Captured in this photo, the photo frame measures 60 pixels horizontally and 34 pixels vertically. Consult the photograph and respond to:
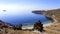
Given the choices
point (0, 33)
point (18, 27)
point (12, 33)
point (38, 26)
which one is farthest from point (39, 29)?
point (0, 33)

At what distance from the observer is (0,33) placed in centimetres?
2342

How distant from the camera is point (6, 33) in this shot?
23938mm

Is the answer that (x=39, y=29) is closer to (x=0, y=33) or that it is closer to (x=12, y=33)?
(x=12, y=33)

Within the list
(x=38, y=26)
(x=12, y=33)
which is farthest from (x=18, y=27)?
(x=12, y=33)

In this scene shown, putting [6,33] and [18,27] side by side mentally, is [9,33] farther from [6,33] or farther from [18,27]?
[18,27]

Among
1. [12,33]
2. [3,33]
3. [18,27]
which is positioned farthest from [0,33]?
[18,27]

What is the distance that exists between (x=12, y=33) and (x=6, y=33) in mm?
1151

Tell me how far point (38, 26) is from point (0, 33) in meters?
12.4

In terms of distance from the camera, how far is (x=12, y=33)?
80.0 feet

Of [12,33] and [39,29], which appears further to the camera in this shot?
[39,29]

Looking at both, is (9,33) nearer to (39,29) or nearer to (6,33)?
(6,33)

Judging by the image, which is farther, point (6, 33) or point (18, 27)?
point (18, 27)

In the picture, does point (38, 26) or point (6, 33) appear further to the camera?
point (38, 26)

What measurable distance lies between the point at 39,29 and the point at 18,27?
5707 mm
